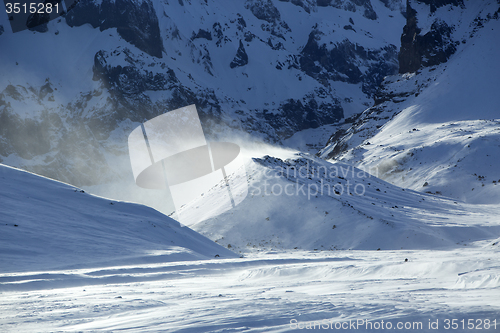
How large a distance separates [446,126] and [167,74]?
346 feet

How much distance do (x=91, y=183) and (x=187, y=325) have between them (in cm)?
12059

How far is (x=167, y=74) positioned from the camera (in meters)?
136

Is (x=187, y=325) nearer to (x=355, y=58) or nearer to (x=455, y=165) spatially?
(x=455, y=165)

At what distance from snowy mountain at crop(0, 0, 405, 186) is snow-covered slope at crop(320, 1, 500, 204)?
229ft

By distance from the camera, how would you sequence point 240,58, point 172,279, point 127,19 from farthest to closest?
1. point 240,58
2. point 127,19
3. point 172,279

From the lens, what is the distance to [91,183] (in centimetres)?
11606

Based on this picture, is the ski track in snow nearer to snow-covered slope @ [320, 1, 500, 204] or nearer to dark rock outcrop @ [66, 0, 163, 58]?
snow-covered slope @ [320, 1, 500, 204]

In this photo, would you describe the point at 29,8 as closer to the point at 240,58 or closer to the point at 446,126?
the point at 240,58

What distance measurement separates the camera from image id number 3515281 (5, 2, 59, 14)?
126 metres

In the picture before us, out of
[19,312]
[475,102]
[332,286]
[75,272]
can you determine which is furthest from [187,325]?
[475,102]

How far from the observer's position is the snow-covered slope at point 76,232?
10094mm

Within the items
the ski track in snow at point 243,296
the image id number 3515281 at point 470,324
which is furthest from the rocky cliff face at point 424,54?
the image id number 3515281 at point 470,324
